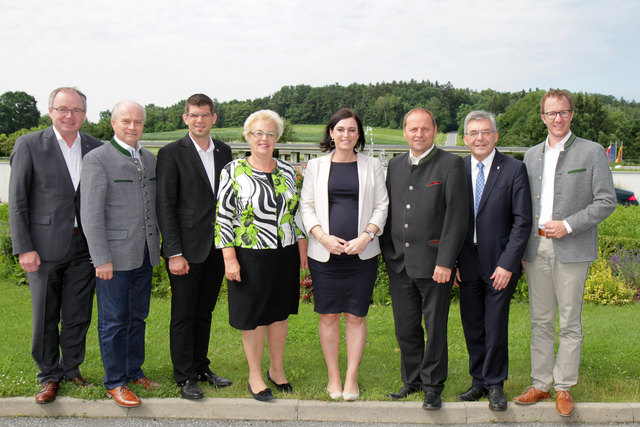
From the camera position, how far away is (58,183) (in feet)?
14.0

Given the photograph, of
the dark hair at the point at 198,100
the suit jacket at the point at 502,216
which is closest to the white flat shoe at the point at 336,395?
the suit jacket at the point at 502,216

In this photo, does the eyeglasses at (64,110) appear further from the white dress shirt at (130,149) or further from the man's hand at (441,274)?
the man's hand at (441,274)

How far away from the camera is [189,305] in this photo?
4.43 metres

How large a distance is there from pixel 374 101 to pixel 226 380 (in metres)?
92.8

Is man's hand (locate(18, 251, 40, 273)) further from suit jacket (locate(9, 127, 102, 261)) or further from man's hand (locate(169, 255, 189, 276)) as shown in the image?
man's hand (locate(169, 255, 189, 276))

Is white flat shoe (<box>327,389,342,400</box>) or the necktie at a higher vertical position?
the necktie

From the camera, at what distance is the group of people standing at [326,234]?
4062 millimetres

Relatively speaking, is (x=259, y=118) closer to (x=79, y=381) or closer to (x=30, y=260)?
(x=30, y=260)

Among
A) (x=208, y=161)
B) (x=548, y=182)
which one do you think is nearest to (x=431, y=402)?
(x=548, y=182)

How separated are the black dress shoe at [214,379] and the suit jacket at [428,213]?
1859 millimetres

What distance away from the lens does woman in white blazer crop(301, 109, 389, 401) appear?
4125mm

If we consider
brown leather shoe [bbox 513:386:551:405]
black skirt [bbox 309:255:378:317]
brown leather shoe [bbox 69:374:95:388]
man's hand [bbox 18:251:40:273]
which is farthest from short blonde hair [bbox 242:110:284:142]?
brown leather shoe [bbox 513:386:551:405]

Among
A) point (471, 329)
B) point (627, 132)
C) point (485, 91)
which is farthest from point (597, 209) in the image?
point (485, 91)

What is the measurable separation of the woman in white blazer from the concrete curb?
0.72 feet
